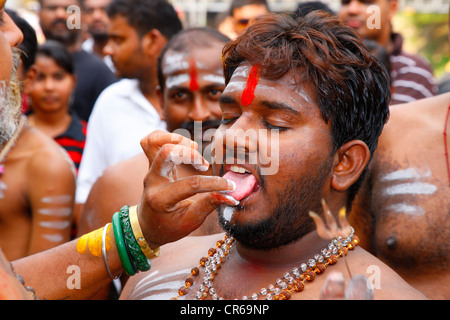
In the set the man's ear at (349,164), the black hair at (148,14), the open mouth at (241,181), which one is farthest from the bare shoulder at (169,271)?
the black hair at (148,14)

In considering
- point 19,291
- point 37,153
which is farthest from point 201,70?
point 19,291

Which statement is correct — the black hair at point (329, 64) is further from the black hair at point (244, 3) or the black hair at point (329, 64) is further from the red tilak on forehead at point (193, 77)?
the black hair at point (244, 3)

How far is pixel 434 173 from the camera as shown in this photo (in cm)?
290

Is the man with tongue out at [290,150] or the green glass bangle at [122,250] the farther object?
the green glass bangle at [122,250]

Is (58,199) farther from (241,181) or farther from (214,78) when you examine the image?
(241,181)

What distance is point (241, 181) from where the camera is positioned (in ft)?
7.35

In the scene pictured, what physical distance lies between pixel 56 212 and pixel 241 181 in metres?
1.64

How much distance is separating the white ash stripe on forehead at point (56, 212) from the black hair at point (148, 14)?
214cm

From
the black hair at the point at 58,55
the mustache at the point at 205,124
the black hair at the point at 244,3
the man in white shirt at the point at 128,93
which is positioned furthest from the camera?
the black hair at the point at 244,3

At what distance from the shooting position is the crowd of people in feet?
7.30

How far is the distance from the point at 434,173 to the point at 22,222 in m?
2.27

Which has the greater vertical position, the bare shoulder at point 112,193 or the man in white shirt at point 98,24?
the man in white shirt at point 98,24

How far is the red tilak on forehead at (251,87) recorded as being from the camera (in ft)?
7.50
